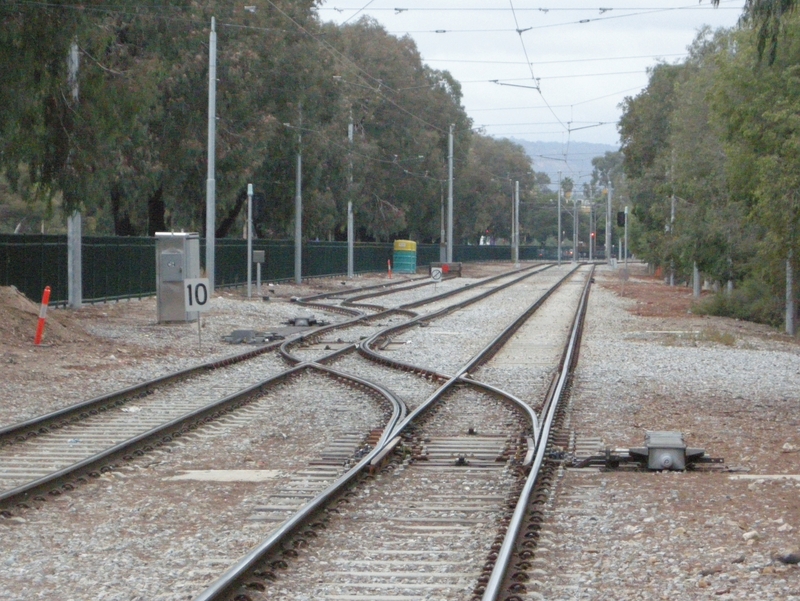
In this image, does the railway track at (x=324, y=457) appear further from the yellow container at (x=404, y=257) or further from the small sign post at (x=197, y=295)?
the yellow container at (x=404, y=257)

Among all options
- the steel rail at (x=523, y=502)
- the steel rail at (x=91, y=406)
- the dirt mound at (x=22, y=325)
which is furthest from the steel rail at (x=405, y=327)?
the dirt mound at (x=22, y=325)

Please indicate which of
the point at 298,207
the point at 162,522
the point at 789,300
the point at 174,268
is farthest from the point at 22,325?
the point at 298,207

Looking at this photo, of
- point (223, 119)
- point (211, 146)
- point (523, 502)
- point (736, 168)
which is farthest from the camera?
point (223, 119)

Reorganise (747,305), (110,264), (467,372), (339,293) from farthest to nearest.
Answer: (339,293) → (747,305) → (110,264) → (467,372)

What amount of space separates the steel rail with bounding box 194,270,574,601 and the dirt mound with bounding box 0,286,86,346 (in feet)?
30.6

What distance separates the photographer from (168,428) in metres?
13.2

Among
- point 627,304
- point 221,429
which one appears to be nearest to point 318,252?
point 627,304

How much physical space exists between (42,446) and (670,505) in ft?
21.2

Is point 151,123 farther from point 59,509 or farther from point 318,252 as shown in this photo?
point 59,509

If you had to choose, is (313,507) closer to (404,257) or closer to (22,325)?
(22,325)

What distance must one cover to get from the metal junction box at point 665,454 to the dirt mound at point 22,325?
13.8 m

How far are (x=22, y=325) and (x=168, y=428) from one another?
10936 mm

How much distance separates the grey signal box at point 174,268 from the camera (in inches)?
1091

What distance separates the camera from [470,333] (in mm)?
28891
